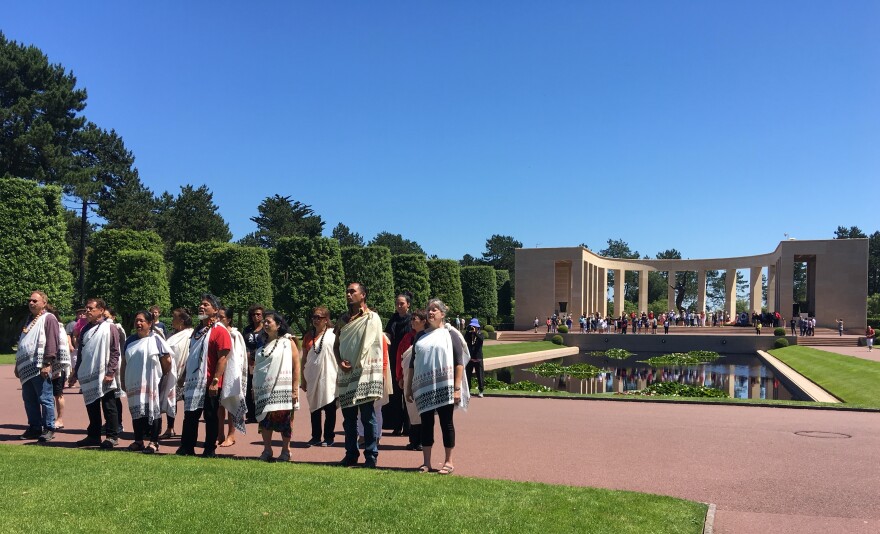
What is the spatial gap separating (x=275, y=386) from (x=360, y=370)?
1.00 metres

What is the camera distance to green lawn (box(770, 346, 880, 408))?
14.8 meters

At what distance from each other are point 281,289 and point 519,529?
33.3 meters

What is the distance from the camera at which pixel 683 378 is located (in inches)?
945

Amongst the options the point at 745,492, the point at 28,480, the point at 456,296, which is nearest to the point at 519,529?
the point at 745,492

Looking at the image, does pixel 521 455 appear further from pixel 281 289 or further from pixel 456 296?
pixel 456 296

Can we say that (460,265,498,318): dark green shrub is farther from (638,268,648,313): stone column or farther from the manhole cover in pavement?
the manhole cover in pavement

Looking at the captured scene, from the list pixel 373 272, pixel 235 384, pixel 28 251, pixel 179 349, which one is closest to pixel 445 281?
pixel 373 272

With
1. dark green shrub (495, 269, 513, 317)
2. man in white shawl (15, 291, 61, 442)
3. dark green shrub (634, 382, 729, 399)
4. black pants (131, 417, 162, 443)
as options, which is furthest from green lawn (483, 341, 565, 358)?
dark green shrub (495, 269, 513, 317)

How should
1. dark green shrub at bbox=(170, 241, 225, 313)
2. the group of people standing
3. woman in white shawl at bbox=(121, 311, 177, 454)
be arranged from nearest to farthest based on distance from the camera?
the group of people standing < woman in white shawl at bbox=(121, 311, 177, 454) < dark green shrub at bbox=(170, 241, 225, 313)

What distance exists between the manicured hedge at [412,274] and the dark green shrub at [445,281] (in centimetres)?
361

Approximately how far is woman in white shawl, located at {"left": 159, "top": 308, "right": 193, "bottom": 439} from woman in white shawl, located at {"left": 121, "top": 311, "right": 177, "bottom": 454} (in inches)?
16.3

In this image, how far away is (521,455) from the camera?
791 cm

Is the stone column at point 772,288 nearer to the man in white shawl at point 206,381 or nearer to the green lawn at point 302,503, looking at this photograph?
the man in white shawl at point 206,381

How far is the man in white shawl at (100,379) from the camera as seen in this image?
318 inches
